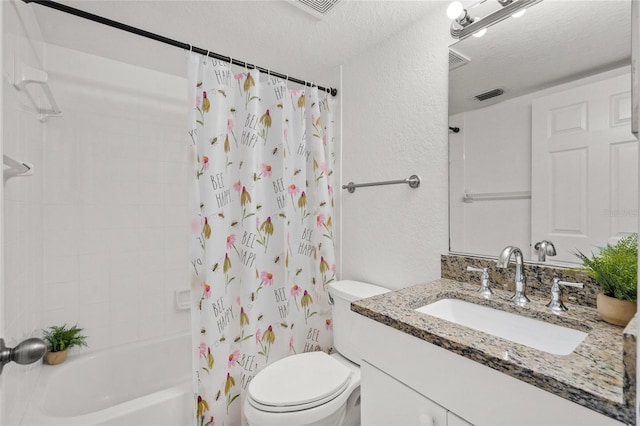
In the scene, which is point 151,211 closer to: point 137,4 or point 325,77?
point 137,4

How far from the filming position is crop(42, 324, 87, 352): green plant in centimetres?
160

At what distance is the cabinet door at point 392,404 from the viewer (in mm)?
771

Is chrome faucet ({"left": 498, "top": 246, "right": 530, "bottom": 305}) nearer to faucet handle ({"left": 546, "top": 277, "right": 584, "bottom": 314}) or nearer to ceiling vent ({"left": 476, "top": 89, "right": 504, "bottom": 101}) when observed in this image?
faucet handle ({"left": 546, "top": 277, "right": 584, "bottom": 314})

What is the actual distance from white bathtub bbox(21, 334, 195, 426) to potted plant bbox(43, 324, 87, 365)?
0.04 meters

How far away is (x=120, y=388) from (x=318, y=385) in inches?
51.4

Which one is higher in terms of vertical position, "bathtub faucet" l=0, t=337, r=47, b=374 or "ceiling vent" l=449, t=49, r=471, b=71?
"ceiling vent" l=449, t=49, r=471, b=71

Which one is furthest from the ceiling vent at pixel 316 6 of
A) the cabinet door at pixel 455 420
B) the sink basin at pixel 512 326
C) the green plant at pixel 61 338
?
the green plant at pixel 61 338

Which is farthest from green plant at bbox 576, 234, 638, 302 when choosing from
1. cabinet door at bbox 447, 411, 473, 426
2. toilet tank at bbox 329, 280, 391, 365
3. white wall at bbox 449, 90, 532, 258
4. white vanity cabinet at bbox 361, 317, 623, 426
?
toilet tank at bbox 329, 280, 391, 365

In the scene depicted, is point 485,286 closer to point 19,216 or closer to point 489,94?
point 489,94

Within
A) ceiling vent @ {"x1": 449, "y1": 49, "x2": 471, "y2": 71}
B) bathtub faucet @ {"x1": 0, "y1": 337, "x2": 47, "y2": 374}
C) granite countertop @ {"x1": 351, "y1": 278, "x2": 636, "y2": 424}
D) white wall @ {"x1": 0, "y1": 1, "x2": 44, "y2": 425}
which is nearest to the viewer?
granite countertop @ {"x1": 351, "y1": 278, "x2": 636, "y2": 424}

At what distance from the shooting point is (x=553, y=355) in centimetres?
65

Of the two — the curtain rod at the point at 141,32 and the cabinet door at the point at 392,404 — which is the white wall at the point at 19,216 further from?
the cabinet door at the point at 392,404

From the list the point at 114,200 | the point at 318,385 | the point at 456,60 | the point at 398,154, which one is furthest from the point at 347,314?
the point at 114,200

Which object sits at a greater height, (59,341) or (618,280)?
(618,280)
